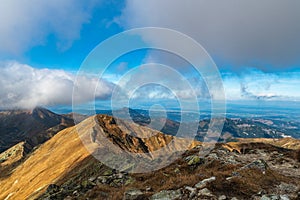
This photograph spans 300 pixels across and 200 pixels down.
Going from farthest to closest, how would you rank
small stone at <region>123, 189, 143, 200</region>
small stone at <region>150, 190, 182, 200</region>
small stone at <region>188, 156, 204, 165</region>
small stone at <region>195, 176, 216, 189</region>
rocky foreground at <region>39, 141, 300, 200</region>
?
small stone at <region>188, 156, 204, 165</region>
small stone at <region>123, 189, 143, 200</region>
small stone at <region>195, 176, 216, 189</region>
small stone at <region>150, 190, 182, 200</region>
rocky foreground at <region>39, 141, 300, 200</region>

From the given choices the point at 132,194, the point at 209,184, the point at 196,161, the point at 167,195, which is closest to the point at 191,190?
the point at 209,184

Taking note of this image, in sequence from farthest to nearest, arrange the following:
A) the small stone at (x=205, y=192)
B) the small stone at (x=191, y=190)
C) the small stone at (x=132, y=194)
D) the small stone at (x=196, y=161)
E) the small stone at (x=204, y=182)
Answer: the small stone at (x=196, y=161) → the small stone at (x=132, y=194) → the small stone at (x=204, y=182) → the small stone at (x=191, y=190) → the small stone at (x=205, y=192)

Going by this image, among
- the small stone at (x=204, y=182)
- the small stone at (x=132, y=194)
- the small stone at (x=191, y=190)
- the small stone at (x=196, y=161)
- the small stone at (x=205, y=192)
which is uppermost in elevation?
the small stone at (x=204, y=182)

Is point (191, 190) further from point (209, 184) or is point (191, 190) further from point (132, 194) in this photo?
point (132, 194)

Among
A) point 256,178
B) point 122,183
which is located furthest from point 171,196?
point 122,183

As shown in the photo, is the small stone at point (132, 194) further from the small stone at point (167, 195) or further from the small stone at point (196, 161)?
the small stone at point (196, 161)

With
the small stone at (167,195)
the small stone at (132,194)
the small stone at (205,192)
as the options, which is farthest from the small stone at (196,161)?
the small stone at (205,192)

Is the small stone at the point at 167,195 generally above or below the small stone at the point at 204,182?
Result: below

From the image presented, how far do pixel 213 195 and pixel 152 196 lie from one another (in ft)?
17.8

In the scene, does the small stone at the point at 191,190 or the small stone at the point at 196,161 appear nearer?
the small stone at the point at 191,190

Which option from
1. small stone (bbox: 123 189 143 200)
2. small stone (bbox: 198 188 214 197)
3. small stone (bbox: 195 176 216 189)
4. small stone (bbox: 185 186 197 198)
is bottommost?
small stone (bbox: 123 189 143 200)

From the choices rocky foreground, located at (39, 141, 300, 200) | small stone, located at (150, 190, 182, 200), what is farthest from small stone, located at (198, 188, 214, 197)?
small stone, located at (150, 190, 182, 200)

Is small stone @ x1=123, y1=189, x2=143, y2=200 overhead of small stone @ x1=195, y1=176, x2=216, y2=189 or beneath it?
beneath

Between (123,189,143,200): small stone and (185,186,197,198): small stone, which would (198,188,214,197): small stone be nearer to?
(185,186,197,198): small stone
